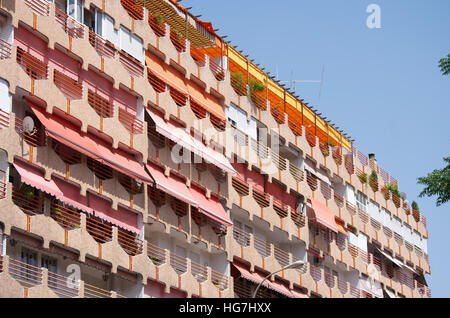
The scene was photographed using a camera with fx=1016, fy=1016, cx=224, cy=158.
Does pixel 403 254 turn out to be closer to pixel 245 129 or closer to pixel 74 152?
pixel 245 129

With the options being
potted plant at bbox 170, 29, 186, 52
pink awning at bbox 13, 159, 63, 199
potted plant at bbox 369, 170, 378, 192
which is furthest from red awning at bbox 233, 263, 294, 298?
potted plant at bbox 369, 170, 378, 192

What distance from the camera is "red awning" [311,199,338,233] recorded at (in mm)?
54000

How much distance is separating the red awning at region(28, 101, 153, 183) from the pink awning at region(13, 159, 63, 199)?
1.41 m

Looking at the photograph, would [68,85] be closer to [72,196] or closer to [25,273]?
[72,196]

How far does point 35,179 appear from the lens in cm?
3419

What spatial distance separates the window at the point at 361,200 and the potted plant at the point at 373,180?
5.40ft

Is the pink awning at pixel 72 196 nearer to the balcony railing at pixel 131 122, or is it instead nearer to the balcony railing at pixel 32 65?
the balcony railing at pixel 32 65

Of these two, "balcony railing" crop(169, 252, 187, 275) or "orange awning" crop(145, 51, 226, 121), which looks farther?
"orange awning" crop(145, 51, 226, 121)

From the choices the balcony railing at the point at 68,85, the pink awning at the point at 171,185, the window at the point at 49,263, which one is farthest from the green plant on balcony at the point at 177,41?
the window at the point at 49,263

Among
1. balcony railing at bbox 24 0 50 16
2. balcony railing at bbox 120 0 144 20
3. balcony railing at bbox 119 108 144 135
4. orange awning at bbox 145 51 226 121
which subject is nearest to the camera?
balcony railing at bbox 24 0 50 16

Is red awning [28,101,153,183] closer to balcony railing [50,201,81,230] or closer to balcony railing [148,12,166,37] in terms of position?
balcony railing [50,201,81,230]

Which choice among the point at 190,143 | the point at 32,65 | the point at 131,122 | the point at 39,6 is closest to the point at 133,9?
the point at 131,122

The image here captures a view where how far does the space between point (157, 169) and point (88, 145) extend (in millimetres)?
5345

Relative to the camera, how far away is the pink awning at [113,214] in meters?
37.5
